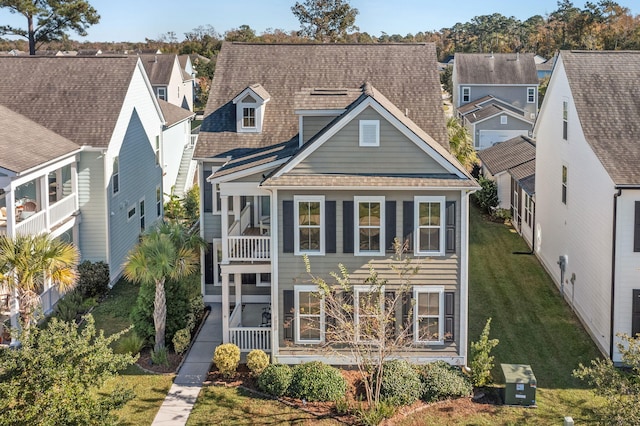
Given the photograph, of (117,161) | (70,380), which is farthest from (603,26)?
(70,380)

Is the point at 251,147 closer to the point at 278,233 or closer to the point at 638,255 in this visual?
the point at 278,233

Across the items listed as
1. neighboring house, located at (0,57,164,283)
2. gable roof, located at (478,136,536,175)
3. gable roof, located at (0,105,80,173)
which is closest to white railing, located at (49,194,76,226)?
neighboring house, located at (0,57,164,283)

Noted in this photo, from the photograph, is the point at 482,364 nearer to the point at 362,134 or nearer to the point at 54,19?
the point at 362,134

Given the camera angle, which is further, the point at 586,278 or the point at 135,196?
the point at 135,196

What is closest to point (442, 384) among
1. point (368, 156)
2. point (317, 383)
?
point (317, 383)

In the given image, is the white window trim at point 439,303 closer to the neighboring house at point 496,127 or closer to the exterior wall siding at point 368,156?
the exterior wall siding at point 368,156

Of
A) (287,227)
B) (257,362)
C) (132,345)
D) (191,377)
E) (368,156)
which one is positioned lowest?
(191,377)
